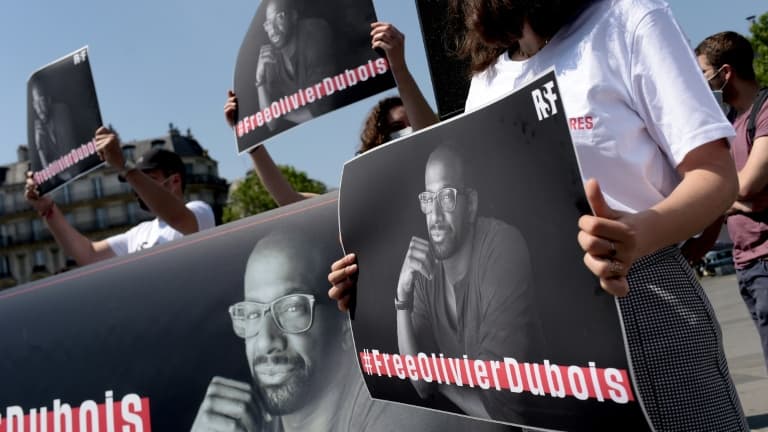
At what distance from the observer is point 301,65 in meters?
2.46

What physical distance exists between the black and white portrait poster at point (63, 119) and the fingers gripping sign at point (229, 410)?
1.70 m

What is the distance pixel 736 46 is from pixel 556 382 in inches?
90.1

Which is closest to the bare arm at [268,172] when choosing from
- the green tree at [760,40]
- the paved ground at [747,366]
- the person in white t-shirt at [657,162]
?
the person in white t-shirt at [657,162]

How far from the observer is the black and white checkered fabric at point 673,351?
1.09 metres

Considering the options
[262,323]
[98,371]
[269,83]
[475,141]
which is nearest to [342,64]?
[269,83]

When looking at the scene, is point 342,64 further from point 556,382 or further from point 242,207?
point 242,207

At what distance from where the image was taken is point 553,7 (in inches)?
48.6

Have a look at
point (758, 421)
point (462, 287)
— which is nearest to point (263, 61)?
point (462, 287)

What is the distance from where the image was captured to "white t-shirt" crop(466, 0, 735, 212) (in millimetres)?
1116

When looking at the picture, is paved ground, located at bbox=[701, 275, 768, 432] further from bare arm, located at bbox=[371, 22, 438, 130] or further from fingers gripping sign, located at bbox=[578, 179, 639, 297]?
fingers gripping sign, located at bbox=[578, 179, 639, 297]

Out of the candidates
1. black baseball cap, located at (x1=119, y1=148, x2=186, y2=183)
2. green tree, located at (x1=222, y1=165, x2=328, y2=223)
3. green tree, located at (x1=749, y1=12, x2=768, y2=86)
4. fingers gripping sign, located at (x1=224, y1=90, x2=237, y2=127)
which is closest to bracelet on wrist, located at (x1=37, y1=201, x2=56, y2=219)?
black baseball cap, located at (x1=119, y1=148, x2=186, y2=183)

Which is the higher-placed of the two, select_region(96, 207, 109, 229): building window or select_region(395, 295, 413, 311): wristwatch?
select_region(96, 207, 109, 229): building window

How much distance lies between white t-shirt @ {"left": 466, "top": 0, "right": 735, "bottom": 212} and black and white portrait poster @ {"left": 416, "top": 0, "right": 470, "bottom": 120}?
905 millimetres

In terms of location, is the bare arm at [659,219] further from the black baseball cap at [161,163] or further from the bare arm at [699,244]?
the black baseball cap at [161,163]
